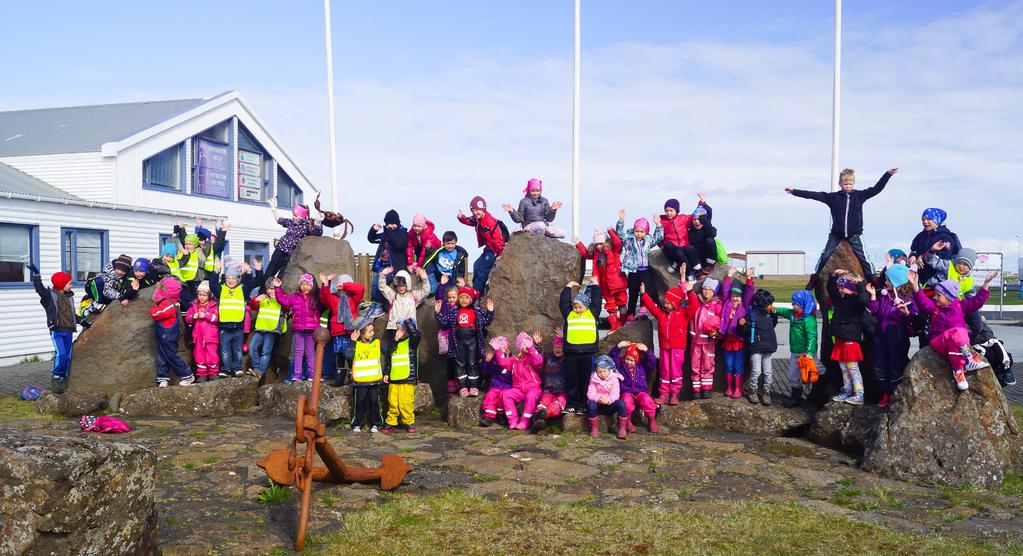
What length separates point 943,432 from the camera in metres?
7.98

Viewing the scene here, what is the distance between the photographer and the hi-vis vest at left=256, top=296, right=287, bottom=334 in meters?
11.6

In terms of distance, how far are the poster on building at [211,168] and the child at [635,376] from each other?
17.2 metres

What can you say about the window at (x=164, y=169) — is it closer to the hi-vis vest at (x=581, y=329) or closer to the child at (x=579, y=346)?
the child at (x=579, y=346)

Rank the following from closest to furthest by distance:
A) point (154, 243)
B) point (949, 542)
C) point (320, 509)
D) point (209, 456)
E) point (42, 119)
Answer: point (949, 542) → point (320, 509) → point (209, 456) → point (154, 243) → point (42, 119)

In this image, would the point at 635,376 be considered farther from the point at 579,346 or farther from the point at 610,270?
the point at 610,270

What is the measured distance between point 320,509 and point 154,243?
16.1 metres

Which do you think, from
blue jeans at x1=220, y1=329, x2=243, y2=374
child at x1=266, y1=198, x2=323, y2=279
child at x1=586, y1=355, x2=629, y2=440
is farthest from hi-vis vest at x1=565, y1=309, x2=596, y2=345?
child at x1=266, y1=198, x2=323, y2=279

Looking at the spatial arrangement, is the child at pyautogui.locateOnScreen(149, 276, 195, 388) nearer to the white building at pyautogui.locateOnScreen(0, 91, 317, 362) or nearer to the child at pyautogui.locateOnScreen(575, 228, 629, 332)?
the child at pyautogui.locateOnScreen(575, 228, 629, 332)

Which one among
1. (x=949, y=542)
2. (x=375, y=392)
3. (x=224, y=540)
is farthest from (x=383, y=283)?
(x=949, y=542)

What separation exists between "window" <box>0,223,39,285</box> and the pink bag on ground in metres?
9.11

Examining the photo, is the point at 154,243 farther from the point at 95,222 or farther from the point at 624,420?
the point at 624,420

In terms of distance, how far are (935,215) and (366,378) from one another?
6.94m

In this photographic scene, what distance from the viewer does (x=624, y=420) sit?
31.1ft

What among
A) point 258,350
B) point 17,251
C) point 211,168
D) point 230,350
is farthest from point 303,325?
point 211,168
